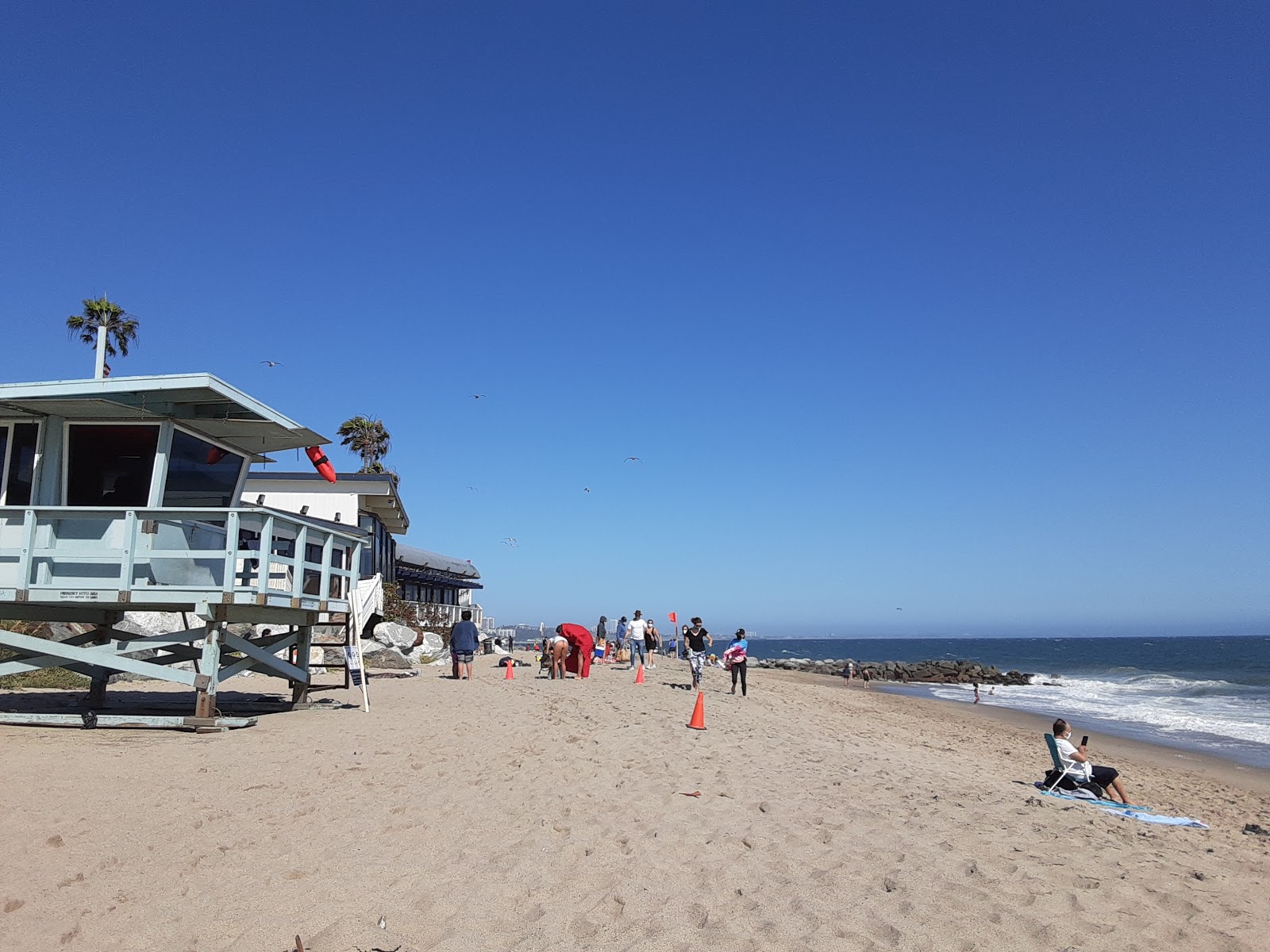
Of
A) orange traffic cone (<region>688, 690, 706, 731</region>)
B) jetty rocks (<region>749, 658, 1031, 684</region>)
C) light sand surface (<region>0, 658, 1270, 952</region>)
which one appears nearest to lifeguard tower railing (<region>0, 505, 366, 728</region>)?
light sand surface (<region>0, 658, 1270, 952</region>)

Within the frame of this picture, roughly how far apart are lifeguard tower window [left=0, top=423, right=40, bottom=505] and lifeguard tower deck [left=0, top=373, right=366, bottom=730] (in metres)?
0.02

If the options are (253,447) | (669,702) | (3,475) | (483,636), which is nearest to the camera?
(3,475)

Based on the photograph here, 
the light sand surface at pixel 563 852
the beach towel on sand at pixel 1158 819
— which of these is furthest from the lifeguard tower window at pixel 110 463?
the beach towel on sand at pixel 1158 819

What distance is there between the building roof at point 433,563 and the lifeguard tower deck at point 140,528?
24.7m

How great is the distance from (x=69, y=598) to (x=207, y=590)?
168 centimetres

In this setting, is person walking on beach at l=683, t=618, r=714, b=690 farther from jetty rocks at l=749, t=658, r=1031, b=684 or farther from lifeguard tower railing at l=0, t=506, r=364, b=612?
jetty rocks at l=749, t=658, r=1031, b=684

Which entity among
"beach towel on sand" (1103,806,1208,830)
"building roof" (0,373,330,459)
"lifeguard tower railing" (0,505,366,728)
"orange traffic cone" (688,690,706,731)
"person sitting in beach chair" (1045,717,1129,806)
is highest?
"building roof" (0,373,330,459)

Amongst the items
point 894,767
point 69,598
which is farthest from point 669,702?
point 69,598

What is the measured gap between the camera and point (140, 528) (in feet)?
36.4

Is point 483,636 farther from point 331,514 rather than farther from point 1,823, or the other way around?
point 1,823

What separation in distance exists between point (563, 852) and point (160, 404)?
880cm

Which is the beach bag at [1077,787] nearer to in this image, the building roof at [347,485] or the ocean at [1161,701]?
the ocean at [1161,701]

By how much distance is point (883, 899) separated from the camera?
5496 millimetres

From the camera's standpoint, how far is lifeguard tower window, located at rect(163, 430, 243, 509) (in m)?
12.1
